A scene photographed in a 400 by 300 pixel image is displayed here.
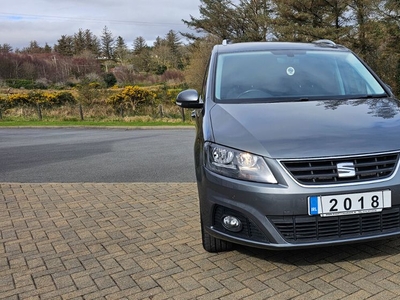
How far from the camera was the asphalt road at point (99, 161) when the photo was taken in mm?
6738

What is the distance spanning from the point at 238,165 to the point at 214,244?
0.88 meters

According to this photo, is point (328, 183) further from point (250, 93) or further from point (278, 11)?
point (278, 11)

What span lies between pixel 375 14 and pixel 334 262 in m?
23.7

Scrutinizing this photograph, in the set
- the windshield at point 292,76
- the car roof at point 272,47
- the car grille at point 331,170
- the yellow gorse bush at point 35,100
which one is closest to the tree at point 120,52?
the yellow gorse bush at point 35,100

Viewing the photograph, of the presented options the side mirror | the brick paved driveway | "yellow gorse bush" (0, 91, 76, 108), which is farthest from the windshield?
"yellow gorse bush" (0, 91, 76, 108)

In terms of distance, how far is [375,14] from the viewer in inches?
925

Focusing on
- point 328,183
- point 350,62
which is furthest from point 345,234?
point 350,62

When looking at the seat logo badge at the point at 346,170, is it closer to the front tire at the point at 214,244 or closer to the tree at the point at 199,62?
the front tire at the point at 214,244

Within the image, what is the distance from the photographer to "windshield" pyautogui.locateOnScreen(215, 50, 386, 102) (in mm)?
3848

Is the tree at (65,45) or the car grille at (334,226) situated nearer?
the car grille at (334,226)

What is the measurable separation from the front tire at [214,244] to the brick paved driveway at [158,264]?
0.05m

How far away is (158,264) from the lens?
3.32 metres

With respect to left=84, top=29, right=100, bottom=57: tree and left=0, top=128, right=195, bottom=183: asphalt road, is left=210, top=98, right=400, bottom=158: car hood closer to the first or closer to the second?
left=0, top=128, right=195, bottom=183: asphalt road

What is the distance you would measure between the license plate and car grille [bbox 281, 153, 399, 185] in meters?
0.10
